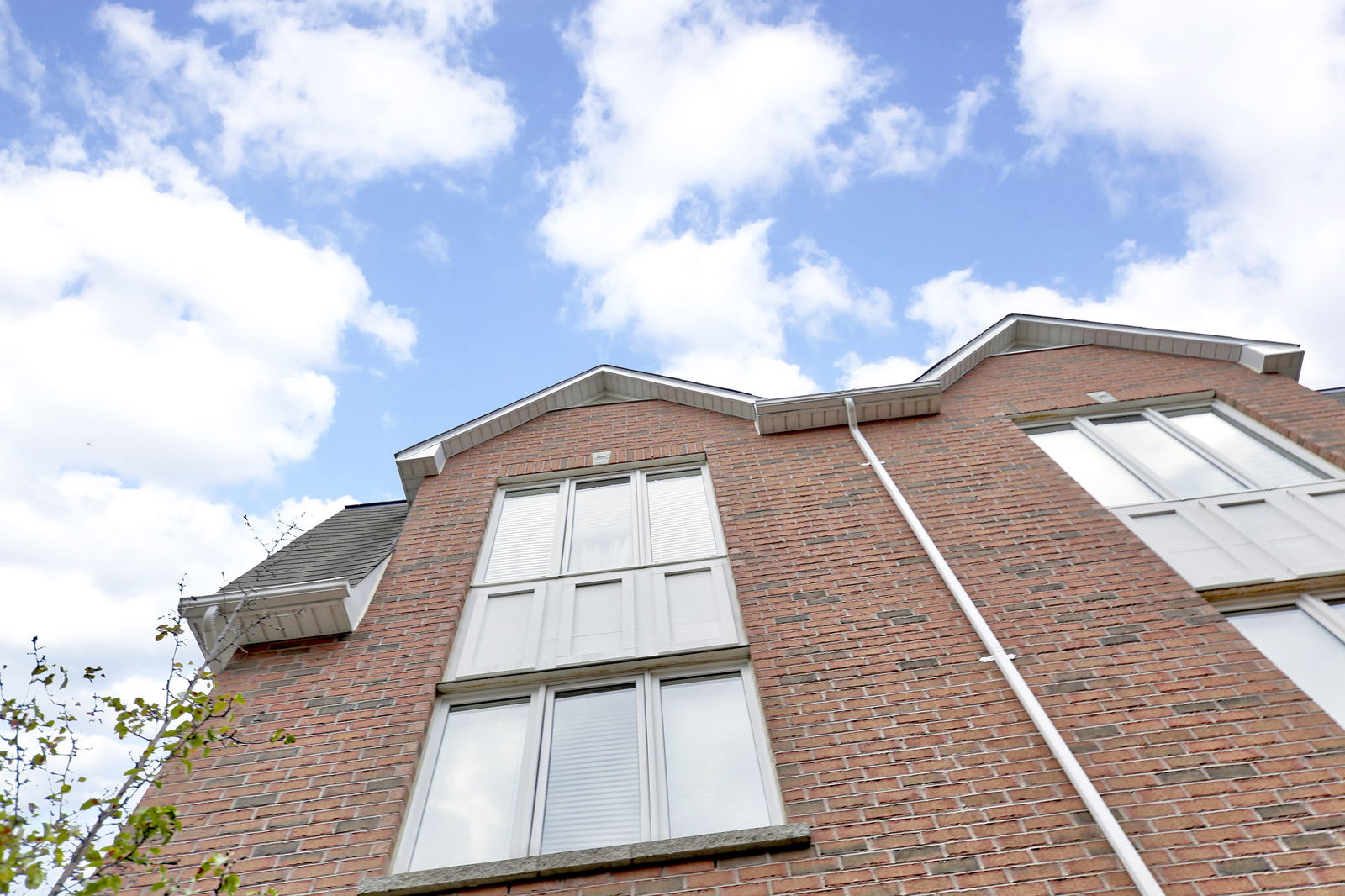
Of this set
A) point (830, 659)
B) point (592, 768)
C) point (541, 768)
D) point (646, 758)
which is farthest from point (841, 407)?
point (541, 768)

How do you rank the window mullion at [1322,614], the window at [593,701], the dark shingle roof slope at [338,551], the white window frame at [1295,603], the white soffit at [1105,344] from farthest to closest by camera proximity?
1. the white soffit at [1105,344]
2. the dark shingle roof slope at [338,551]
3. the white window frame at [1295,603]
4. the window mullion at [1322,614]
5. the window at [593,701]

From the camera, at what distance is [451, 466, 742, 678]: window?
21.7ft

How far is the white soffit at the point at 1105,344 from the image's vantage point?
9664mm

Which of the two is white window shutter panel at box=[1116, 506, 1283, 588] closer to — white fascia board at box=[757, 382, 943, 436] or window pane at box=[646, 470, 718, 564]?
white fascia board at box=[757, 382, 943, 436]

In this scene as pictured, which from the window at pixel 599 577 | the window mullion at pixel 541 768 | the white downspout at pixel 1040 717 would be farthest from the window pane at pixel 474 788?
the white downspout at pixel 1040 717

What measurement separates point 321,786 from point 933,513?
5618 mm

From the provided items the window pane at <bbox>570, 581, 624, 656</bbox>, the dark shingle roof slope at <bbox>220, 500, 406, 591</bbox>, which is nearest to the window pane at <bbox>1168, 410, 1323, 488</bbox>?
the window pane at <bbox>570, 581, 624, 656</bbox>

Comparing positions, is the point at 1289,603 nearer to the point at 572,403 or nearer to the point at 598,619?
the point at 598,619

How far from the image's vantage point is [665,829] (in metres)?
5.07

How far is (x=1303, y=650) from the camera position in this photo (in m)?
5.93

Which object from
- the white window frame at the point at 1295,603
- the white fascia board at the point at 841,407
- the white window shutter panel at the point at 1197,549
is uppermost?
the white fascia board at the point at 841,407

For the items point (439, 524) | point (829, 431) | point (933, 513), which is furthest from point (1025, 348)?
point (439, 524)

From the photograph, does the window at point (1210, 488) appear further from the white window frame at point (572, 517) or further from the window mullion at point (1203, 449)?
the white window frame at point (572, 517)

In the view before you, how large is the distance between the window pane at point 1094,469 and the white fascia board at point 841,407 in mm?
1330
